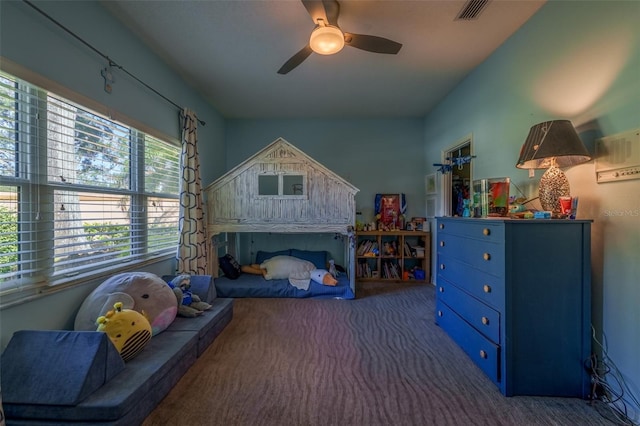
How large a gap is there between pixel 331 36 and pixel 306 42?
69cm

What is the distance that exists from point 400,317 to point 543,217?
166 cm

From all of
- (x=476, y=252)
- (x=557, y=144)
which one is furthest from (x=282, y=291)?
(x=557, y=144)

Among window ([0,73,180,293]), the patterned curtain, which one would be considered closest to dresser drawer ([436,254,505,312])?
the patterned curtain

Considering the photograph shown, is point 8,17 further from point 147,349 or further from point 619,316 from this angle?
point 619,316

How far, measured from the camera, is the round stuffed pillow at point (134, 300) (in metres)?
1.70

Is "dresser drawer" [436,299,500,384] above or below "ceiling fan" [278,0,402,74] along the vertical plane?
below

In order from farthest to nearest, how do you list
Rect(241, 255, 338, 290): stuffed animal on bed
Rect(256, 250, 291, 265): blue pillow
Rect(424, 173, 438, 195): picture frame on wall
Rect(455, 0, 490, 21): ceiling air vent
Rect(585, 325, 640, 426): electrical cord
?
Rect(256, 250, 291, 265): blue pillow < Rect(424, 173, 438, 195): picture frame on wall < Rect(241, 255, 338, 290): stuffed animal on bed < Rect(455, 0, 490, 21): ceiling air vent < Rect(585, 325, 640, 426): electrical cord

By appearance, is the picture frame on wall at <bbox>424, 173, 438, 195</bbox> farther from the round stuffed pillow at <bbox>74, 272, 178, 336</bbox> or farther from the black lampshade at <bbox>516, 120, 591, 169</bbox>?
the round stuffed pillow at <bbox>74, 272, 178, 336</bbox>

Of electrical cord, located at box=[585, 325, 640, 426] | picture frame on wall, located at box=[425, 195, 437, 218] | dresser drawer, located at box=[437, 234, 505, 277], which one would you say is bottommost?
electrical cord, located at box=[585, 325, 640, 426]

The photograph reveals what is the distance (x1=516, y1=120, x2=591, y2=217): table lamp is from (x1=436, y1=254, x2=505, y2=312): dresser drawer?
22.9 inches

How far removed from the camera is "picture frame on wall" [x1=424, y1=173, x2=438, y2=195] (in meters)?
3.92

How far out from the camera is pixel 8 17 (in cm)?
138

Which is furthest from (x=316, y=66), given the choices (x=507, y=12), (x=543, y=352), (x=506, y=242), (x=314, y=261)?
(x=543, y=352)

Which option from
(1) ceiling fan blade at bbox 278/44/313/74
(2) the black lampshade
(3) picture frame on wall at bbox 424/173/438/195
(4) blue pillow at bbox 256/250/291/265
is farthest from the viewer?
(4) blue pillow at bbox 256/250/291/265
